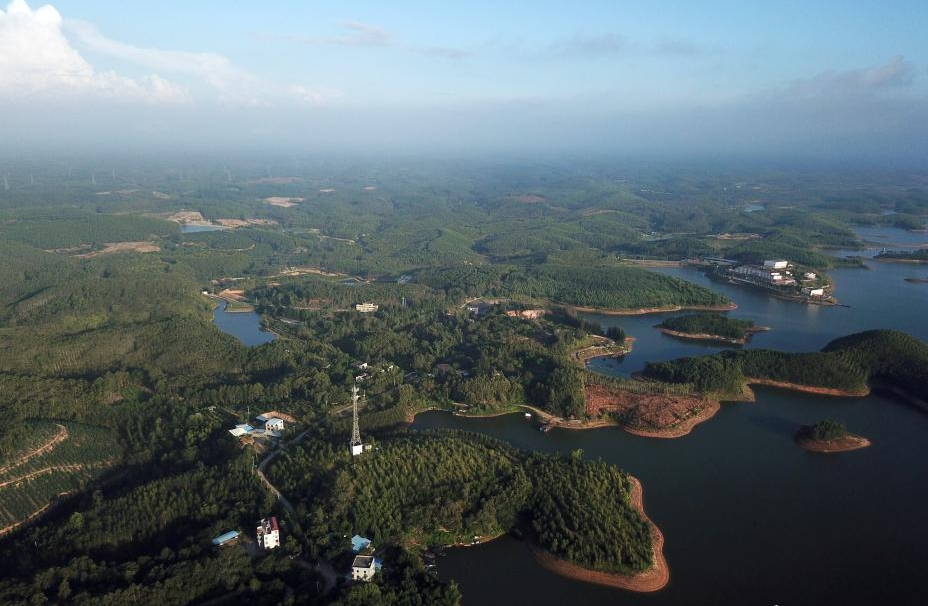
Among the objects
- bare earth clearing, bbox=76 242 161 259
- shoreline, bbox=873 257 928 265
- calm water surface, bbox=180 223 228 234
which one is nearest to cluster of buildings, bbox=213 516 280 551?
bare earth clearing, bbox=76 242 161 259

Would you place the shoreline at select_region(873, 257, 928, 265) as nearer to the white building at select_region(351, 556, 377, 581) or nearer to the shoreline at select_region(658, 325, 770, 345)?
the shoreline at select_region(658, 325, 770, 345)

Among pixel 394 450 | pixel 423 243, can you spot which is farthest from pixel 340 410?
pixel 423 243

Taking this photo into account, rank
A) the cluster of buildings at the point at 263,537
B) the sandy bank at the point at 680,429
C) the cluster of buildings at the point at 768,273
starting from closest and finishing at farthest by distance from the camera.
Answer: the cluster of buildings at the point at 263,537
the sandy bank at the point at 680,429
the cluster of buildings at the point at 768,273

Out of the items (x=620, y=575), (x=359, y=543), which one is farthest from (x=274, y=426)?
(x=620, y=575)

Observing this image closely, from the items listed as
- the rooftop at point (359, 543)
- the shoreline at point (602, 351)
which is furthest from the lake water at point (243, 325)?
the rooftop at point (359, 543)

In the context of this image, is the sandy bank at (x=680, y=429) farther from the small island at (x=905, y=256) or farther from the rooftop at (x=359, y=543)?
the small island at (x=905, y=256)

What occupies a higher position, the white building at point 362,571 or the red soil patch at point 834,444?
the white building at point 362,571

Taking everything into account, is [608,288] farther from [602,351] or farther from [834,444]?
[834,444]
